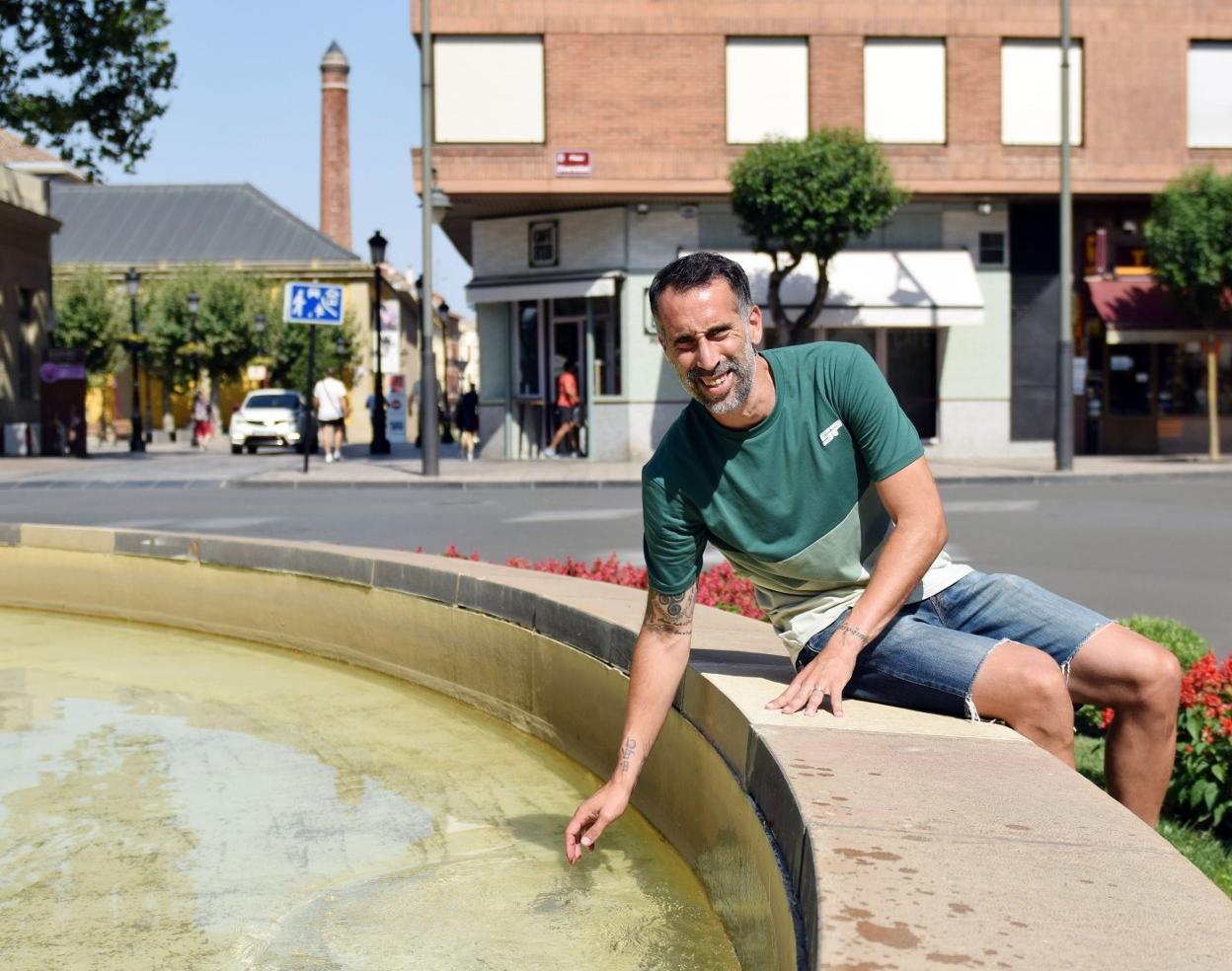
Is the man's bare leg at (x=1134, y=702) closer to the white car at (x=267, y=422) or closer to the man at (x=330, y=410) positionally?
the man at (x=330, y=410)

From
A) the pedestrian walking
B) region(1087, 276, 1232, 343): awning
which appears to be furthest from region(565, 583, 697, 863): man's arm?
region(1087, 276, 1232, 343): awning

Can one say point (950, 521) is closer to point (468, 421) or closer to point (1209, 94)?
point (468, 421)

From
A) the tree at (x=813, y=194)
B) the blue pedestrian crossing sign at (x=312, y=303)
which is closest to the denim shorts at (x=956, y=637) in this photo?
the blue pedestrian crossing sign at (x=312, y=303)

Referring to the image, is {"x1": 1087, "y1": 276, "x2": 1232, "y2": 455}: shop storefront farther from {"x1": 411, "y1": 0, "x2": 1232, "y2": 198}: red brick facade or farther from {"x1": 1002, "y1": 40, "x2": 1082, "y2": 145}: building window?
{"x1": 1002, "y1": 40, "x2": 1082, "y2": 145}: building window

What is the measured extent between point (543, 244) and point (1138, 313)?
1127 cm

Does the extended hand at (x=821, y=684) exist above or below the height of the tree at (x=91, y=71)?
below

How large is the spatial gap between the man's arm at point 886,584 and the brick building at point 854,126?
25800mm

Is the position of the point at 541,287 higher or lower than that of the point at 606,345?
higher

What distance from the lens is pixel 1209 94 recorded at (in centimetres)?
3088

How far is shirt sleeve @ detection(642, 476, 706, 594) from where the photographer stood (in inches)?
147

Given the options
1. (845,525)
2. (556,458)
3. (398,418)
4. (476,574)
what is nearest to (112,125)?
(556,458)

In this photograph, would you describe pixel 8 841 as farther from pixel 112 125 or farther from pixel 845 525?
pixel 112 125

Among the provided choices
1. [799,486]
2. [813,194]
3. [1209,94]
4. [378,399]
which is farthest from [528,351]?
[799,486]

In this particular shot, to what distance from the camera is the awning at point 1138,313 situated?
3050cm
